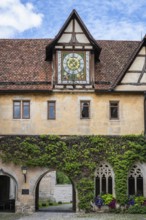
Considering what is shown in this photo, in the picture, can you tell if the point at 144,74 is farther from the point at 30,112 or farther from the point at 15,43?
the point at 15,43

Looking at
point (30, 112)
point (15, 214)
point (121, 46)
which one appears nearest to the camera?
point (15, 214)

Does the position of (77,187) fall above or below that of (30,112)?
below

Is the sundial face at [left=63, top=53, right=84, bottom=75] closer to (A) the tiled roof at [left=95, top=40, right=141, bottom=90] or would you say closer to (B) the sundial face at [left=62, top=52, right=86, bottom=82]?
(B) the sundial face at [left=62, top=52, right=86, bottom=82]

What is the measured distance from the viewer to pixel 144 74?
97.2ft

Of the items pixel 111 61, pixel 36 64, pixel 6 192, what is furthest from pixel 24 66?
pixel 6 192

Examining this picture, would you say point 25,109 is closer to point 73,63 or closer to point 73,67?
point 73,67

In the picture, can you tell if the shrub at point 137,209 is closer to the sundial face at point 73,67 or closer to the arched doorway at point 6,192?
the arched doorway at point 6,192

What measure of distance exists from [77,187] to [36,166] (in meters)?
3.09

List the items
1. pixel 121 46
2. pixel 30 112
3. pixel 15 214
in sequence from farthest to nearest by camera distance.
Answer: pixel 121 46
pixel 30 112
pixel 15 214

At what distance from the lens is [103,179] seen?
28391 mm

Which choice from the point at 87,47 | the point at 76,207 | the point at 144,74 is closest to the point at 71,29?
the point at 87,47

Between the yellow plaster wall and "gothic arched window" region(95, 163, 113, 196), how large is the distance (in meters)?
2.67

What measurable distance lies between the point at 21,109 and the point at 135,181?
9.42 m

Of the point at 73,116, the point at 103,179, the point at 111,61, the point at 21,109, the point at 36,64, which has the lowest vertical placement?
the point at 103,179
